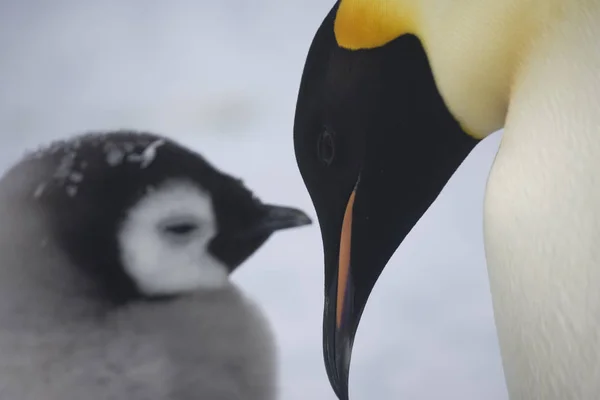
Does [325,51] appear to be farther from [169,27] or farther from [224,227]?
[169,27]

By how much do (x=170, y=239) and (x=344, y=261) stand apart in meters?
0.18

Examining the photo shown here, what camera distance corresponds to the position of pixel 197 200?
750mm

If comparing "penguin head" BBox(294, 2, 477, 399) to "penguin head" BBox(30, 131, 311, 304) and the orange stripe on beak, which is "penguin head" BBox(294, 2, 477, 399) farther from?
"penguin head" BBox(30, 131, 311, 304)

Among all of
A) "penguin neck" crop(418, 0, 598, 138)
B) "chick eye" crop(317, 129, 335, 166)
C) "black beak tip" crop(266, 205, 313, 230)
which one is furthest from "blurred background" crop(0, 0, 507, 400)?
"penguin neck" crop(418, 0, 598, 138)

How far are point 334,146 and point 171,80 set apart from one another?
0.46m

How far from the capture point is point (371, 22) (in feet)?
2.04

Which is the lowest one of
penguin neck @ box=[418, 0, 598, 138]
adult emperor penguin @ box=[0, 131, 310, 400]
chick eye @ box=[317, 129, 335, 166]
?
adult emperor penguin @ box=[0, 131, 310, 400]

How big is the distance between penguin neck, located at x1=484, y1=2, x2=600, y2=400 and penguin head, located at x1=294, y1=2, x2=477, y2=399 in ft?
0.47

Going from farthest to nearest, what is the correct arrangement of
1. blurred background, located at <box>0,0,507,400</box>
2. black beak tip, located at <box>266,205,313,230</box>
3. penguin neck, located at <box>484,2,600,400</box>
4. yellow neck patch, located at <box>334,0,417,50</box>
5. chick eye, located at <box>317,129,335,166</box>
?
blurred background, located at <box>0,0,507,400</box>, black beak tip, located at <box>266,205,313,230</box>, chick eye, located at <box>317,129,335,166</box>, yellow neck patch, located at <box>334,0,417,50</box>, penguin neck, located at <box>484,2,600,400</box>

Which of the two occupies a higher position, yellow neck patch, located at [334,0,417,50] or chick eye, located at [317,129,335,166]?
yellow neck patch, located at [334,0,417,50]

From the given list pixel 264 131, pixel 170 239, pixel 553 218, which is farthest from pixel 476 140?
pixel 264 131

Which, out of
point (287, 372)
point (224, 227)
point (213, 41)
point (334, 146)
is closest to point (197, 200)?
point (224, 227)

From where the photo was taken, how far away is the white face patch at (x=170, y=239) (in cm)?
73

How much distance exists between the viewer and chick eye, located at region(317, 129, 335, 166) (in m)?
0.69
